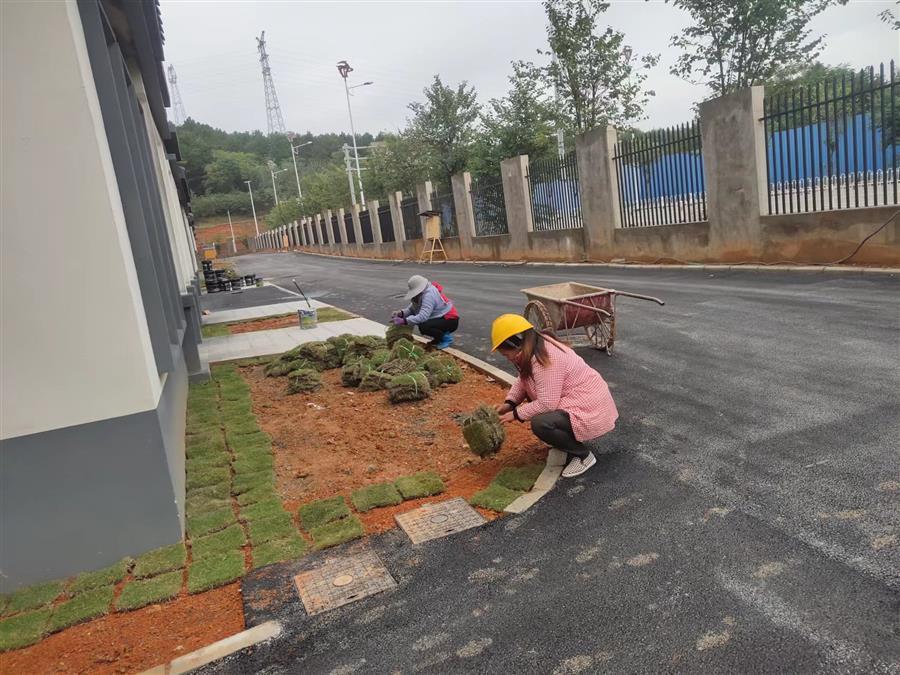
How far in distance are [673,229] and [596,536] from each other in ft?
42.3

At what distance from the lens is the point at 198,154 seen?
4545 inches

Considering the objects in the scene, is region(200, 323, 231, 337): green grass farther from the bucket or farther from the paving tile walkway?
the bucket

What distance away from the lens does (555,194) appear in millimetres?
20094

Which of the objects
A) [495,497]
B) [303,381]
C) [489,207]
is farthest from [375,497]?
[489,207]

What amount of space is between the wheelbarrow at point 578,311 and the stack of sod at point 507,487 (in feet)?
8.96

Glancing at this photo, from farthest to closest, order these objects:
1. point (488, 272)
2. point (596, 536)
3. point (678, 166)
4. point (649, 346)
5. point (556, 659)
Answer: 1. point (488, 272)
2. point (678, 166)
3. point (649, 346)
4. point (596, 536)
5. point (556, 659)

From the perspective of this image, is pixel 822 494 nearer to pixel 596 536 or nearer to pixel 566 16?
pixel 596 536

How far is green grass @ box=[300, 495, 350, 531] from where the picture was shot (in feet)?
14.3

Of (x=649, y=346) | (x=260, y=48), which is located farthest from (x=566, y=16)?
(x=260, y=48)

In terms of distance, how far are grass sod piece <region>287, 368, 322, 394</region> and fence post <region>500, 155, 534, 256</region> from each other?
49.5ft

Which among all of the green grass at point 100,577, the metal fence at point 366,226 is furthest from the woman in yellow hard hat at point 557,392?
the metal fence at point 366,226

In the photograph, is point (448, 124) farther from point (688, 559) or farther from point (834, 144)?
point (688, 559)

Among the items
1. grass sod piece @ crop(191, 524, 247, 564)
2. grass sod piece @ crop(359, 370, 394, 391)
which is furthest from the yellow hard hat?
grass sod piece @ crop(359, 370, 394, 391)

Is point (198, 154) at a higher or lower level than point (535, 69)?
higher
